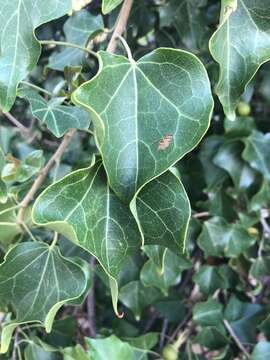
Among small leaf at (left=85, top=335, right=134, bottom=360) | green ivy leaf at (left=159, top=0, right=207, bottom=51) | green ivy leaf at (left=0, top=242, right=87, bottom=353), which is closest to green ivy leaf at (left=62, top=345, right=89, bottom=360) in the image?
small leaf at (left=85, top=335, right=134, bottom=360)

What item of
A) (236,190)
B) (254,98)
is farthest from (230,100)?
(254,98)

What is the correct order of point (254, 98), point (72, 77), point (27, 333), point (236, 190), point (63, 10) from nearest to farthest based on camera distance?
point (63, 10) < point (72, 77) < point (27, 333) < point (236, 190) < point (254, 98)

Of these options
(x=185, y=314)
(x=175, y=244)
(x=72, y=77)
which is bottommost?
(x=185, y=314)

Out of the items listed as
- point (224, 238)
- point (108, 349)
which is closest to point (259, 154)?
point (224, 238)

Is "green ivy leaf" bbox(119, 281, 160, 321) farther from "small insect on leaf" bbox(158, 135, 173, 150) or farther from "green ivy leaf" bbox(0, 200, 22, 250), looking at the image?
"small insect on leaf" bbox(158, 135, 173, 150)

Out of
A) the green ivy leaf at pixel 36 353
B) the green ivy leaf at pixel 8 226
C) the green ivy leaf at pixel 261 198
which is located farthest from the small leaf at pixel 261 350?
the green ivy leaf at pixel 8 226

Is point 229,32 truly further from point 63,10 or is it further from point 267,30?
point 63,10

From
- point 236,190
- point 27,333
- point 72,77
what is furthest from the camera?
point 236,190

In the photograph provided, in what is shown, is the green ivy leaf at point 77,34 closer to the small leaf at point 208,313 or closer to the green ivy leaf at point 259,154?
the green ivy leaf at point 259,154
